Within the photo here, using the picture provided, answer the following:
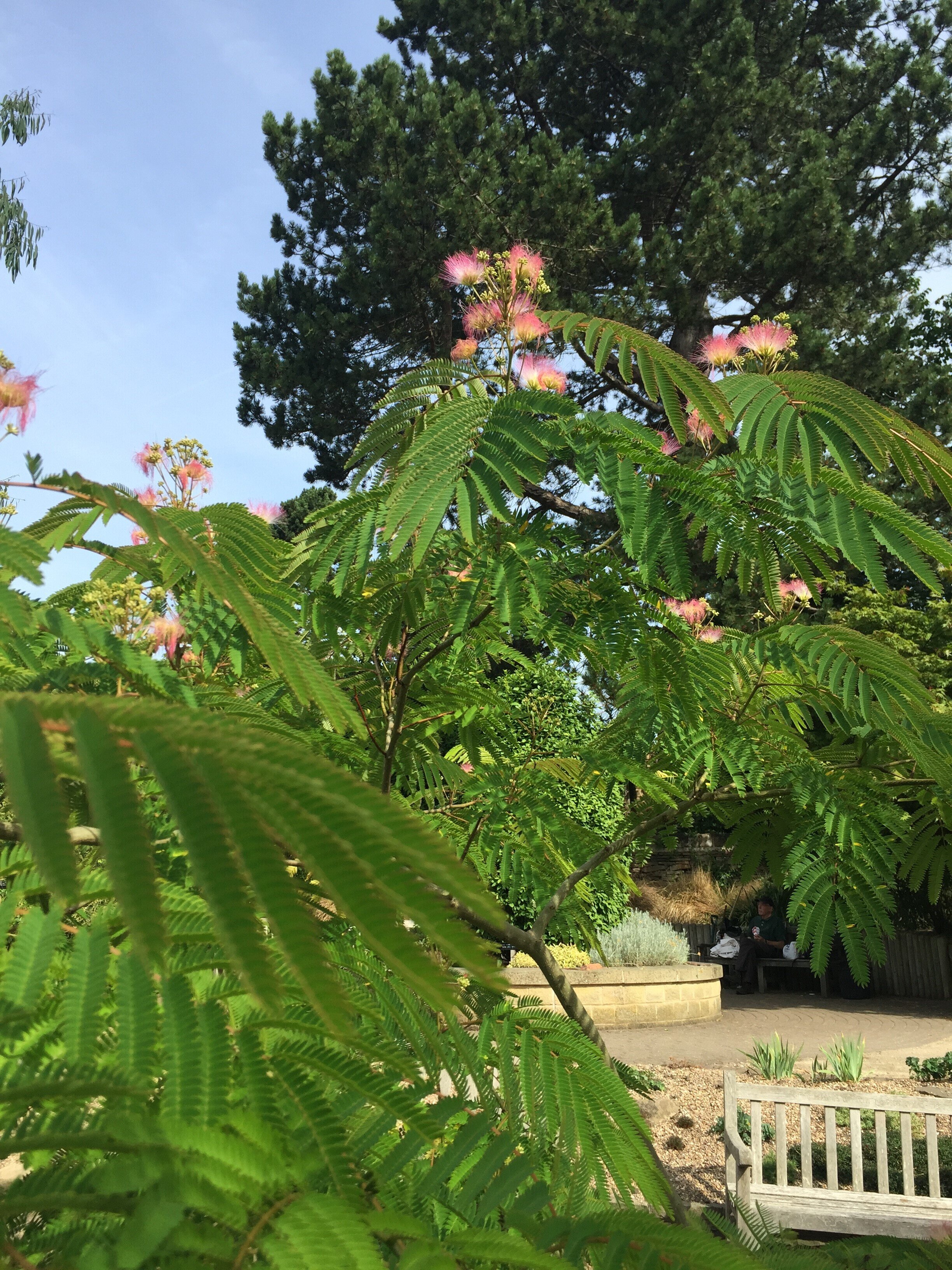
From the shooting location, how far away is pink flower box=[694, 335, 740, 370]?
108 inches

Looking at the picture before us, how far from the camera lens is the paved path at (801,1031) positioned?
9.07m

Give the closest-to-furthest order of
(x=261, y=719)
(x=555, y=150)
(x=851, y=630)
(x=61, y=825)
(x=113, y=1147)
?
(x=61, y=825), (x=113, y=1147), (x=261, y=719), (x=851, y=630), (x=555, y=150)

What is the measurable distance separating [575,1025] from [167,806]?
161 cm

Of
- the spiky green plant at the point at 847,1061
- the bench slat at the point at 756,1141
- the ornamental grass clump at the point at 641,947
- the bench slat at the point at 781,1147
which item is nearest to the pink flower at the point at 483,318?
the bench slat at the point at 781,1147

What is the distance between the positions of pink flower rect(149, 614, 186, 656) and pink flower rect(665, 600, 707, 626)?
148cm

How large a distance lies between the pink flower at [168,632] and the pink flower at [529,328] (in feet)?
3.18

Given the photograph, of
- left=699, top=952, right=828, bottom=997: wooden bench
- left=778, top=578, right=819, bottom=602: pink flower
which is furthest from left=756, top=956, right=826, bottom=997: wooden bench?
left=778, top=578, right=819, bottom=602: pink flower

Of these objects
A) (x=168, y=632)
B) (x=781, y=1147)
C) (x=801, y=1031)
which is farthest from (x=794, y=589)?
(x=801, y=1031)

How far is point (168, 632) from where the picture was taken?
1.87 meters

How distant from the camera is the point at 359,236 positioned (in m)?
18.6

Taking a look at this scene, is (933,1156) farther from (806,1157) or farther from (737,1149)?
A: (737,1149)

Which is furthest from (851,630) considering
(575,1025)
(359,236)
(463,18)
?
(463,18)

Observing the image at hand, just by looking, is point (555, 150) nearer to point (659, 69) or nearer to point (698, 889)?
point (659, 69)

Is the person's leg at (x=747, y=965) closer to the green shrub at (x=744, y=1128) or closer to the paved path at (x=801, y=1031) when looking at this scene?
the paved path at (x=801, y=1031)
